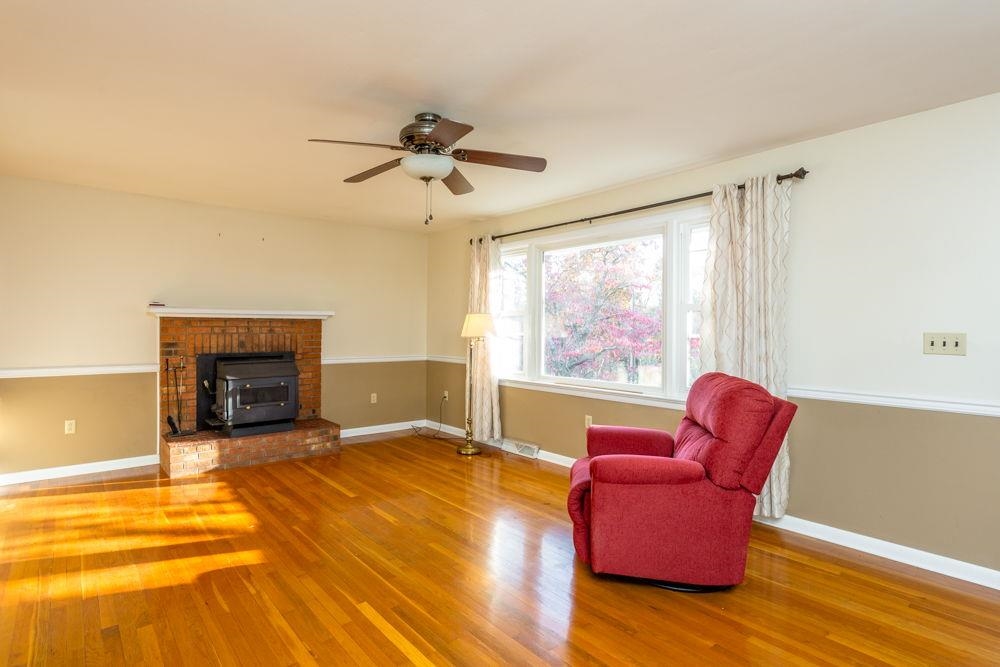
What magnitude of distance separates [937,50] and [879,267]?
1.17m

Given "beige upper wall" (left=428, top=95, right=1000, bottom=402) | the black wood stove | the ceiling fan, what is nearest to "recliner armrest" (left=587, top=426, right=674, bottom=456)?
"beige upper wall" (left=428, top=95, right=1000, bottom=402)

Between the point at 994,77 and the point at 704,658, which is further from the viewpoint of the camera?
the point at 994,77

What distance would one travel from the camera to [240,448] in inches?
185

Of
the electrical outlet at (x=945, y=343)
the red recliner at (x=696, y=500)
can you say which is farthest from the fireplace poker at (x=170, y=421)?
the electrical outlet at (x=945, y=343)

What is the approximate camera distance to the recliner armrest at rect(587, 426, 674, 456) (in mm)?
3232

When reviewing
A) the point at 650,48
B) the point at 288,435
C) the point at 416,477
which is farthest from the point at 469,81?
the point at 288,435

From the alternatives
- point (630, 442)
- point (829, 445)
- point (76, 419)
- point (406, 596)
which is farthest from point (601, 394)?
point (76, 419)

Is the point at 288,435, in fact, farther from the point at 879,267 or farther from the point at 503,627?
the point at 879,267

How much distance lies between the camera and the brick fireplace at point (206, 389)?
14.9 ft

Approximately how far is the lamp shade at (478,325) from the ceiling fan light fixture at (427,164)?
7.53 ft

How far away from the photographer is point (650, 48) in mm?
2203

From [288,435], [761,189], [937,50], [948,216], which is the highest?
[937,50]

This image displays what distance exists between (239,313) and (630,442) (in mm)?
3725

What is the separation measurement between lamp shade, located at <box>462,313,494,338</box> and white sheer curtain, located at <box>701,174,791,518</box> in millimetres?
2120
